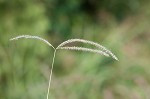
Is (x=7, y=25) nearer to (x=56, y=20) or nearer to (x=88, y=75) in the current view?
(x=88, y=75)

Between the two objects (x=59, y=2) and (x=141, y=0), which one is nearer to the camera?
(x=59, y=2)

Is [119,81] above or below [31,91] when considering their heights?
above

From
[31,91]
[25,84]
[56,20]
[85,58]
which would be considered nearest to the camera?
[31,91]

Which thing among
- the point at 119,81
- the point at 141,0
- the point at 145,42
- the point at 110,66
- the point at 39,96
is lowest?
the point at 39,96

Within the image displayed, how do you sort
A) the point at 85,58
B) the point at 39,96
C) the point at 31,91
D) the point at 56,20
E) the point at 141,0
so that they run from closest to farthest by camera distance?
the point at 39,96
the point at 31,91
the point at 85,58
the point at 56,20
the point at 141,0

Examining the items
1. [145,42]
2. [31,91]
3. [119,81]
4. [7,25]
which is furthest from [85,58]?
[145,42]

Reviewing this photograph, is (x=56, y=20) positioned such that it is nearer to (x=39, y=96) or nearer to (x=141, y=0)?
(x=141, y=0)
